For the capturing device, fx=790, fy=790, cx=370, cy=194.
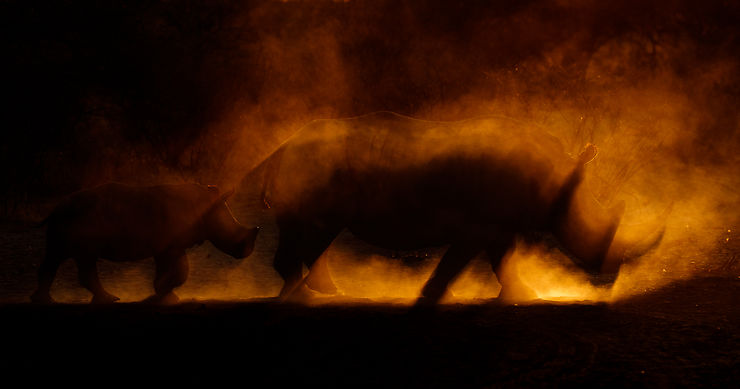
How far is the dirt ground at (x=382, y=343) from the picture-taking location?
4.11 metres

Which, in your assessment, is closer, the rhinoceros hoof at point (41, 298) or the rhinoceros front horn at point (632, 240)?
the rhinoceros front horn at point (632, 240)

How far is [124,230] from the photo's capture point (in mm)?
5930

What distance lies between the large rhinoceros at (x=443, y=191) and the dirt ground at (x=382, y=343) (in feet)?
1.72

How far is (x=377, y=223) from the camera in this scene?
5797 mm

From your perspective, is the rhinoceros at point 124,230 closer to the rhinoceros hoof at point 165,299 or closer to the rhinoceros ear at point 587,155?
the rhinoceros hoof at point 165,299

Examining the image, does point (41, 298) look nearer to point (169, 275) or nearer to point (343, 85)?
point (169, 275)

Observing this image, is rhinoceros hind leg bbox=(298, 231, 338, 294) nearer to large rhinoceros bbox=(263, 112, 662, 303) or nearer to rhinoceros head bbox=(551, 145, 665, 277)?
large rhinoceros bbox=(263, 112, 662, 303)

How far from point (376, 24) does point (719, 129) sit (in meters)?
5.89

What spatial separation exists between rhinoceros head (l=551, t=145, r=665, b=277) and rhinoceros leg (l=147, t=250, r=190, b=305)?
9.32 feet

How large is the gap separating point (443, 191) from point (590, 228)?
1125mm

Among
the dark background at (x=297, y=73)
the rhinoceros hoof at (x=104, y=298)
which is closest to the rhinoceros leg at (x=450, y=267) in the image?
Answer: the rhinoceros hoof at (x=104, y=298)

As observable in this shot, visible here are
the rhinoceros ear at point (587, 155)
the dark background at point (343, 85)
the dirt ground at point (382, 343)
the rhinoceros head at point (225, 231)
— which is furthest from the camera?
the dark background at point (343, 85)

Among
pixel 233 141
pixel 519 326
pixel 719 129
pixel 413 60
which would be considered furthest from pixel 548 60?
pixel 519 326

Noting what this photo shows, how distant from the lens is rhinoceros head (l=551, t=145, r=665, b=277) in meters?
5.74
